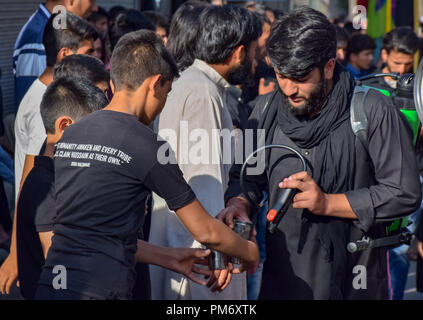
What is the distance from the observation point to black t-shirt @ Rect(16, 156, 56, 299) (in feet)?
9.23

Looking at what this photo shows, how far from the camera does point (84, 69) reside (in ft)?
13.1

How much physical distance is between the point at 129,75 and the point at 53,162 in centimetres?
50

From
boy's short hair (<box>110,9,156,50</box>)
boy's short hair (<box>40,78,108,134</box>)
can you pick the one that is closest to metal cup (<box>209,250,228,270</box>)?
boy's short hair (<box>40,78,108,134</box>)

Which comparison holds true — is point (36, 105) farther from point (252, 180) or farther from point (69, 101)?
point (252, 180)

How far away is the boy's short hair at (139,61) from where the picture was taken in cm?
279

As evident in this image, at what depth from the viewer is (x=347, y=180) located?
3088mm

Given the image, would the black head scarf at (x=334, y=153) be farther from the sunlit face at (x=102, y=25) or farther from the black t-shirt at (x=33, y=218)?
the sunlit face at (x=102, y=25)

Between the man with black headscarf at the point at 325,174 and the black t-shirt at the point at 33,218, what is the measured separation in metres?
0.79

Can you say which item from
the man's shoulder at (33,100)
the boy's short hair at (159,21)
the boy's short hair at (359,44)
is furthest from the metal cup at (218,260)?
the boy's short hair at (359,44)

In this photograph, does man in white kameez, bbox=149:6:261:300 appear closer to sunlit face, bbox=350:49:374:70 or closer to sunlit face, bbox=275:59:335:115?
sunlit face, bbox=275:59:335:115

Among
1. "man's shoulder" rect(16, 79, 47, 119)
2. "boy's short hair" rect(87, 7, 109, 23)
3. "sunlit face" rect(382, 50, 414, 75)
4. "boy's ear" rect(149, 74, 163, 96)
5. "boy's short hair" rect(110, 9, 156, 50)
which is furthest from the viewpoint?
"boy's short hair" rect(87, 7, 109, 23)
